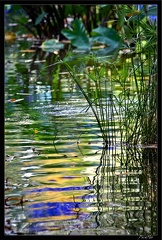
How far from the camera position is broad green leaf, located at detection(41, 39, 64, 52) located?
12.7m

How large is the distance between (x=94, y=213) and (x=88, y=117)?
2489 mm

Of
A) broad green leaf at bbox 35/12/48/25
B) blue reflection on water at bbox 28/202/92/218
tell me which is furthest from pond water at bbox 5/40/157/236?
broad green leaf at bbox 35/12/48/25

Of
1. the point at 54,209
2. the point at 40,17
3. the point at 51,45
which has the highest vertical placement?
the point at 40,17

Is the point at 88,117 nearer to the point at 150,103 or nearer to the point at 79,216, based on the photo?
the point at 150,103

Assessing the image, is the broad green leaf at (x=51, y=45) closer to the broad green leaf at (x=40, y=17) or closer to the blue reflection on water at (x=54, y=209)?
the broad green leaf at (x=40, y=17)

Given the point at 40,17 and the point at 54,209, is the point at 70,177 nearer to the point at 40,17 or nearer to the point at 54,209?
the point at 54,209

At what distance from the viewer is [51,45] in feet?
42.7

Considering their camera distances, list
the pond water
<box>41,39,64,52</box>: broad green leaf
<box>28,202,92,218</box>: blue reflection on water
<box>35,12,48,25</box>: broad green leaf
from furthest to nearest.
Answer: <box>41,39,64,52</box>: broad green leaf
<box>35,12,48,25</box>: broad green leaf
<box>28,202,92,218</box>: blue reflection on water
the pond water

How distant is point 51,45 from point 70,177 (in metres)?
8.90


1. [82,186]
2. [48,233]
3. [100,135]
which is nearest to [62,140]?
[100,135]

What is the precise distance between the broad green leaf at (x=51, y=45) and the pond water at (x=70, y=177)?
19.3 feet

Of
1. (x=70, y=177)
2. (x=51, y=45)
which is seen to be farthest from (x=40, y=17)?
(x=70, y=177)

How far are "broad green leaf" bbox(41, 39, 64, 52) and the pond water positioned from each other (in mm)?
5874

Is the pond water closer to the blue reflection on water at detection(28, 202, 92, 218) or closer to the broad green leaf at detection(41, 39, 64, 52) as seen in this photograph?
the blue reflection on water at detection(28, 202, 92, 218)
